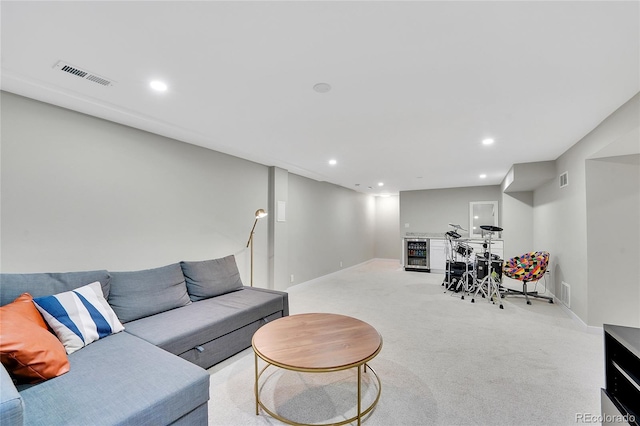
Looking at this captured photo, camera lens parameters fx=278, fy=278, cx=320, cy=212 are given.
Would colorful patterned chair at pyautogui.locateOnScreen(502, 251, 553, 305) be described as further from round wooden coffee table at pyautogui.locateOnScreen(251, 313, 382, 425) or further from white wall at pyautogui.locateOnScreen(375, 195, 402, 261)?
white wall at pyautogui.locateOnScreen(375, 195, 402, 261)

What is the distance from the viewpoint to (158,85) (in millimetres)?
2234

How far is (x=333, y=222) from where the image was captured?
7.22m

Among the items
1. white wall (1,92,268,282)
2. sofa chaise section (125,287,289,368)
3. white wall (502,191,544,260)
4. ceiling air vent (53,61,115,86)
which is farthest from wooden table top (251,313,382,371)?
white wall (502,191,544,260)

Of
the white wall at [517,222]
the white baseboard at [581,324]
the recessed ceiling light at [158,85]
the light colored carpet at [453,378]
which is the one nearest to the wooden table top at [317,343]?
the light colored carpet at [453,378]

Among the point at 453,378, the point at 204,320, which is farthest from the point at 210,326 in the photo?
the point at 453,378

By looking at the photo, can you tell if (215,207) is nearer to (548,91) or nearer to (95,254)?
(95,254)

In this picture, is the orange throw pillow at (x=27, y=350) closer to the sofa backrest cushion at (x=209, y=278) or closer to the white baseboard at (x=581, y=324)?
the sofa backrest cushion at (x=209, y=278)

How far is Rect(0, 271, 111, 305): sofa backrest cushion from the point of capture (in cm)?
196

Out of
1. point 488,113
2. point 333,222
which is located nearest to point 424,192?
point 333,222

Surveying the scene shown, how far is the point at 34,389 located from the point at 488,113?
154 inches

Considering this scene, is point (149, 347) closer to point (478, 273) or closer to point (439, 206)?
point (478, 273)

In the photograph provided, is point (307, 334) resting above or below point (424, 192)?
below

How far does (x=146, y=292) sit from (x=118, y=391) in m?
1.35

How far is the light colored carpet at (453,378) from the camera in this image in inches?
77.4
